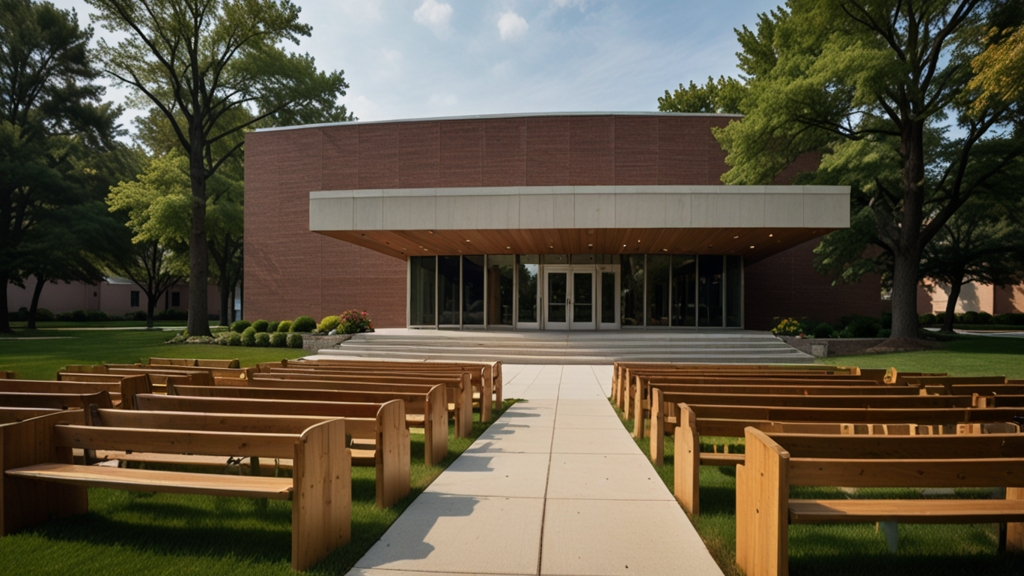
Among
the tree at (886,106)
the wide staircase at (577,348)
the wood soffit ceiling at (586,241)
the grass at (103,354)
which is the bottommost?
the grass at (103,354)

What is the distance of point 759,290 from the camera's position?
2770cm

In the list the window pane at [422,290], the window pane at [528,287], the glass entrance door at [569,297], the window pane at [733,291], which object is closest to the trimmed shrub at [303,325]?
the window pane at [422,290]

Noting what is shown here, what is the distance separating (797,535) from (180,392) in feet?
18.5

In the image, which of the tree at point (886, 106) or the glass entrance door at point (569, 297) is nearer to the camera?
the tree at point (886, 106)

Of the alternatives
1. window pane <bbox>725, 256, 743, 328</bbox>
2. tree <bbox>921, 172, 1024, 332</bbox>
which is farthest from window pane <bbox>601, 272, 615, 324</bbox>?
tree <bbox>921, 172, 1024, 332</bbox>

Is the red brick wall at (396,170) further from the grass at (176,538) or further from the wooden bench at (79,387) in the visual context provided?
the grass at (176,538)

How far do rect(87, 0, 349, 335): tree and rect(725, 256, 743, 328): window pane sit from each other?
22.5m

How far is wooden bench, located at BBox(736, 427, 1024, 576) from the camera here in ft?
9.36

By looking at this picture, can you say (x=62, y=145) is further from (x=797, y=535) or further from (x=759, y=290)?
(x=797, y=535)

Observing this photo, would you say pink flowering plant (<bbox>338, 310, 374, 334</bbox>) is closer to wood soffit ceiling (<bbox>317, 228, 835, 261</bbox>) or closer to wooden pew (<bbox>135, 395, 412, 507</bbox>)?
wood soffit ceiling (<bbox>317, 228, 835, 261</bbox>)

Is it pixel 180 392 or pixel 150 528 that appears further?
pixel 180 392

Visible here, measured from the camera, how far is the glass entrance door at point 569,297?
24.9 metres

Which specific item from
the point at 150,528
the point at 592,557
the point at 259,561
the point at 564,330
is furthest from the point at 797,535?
the point at 564,330

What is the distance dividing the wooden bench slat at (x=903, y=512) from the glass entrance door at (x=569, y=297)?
21644 mm
